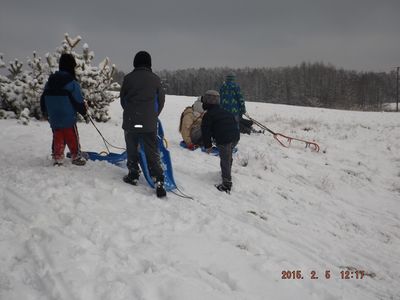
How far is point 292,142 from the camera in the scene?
13.5 meters

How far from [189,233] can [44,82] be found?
30.9 ft

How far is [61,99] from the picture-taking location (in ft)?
20.7

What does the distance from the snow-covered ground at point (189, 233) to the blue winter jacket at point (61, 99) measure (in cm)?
92

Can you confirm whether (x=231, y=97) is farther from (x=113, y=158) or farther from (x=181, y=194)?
(x=181, y=194)

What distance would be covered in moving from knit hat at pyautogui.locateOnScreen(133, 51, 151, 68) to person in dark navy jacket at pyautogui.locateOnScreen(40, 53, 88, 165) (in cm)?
131

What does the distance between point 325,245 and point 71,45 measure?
10.7m

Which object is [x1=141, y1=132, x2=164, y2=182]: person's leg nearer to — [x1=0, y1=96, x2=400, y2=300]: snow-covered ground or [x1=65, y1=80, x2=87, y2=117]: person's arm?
[x1=0, y1=96, x2=400, y2=300]: snow-covered ground

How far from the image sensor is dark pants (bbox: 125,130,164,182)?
19.6 ft

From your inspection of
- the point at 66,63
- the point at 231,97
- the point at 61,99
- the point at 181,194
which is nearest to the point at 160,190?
the point at 181,194

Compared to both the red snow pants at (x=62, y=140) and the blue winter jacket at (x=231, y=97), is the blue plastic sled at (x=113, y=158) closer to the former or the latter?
the red snow pants at (x=62, y=140)

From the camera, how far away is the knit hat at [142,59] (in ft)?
19.2

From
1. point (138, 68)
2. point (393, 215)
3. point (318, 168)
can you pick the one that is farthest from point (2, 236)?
point (318, 168)

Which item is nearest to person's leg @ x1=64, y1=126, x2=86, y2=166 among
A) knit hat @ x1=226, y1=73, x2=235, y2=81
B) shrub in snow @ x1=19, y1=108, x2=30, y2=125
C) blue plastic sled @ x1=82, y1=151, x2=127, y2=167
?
blue plastic sled @ x1=82, y1=151, x2=127, y2=167

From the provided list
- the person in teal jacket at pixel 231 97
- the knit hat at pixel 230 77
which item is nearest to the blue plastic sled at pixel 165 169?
the person in teal jacket at pixel 231 97
